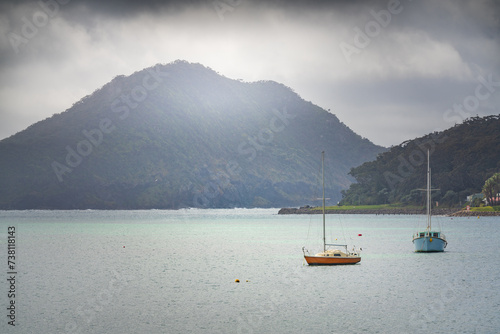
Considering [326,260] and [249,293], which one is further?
[326,260]

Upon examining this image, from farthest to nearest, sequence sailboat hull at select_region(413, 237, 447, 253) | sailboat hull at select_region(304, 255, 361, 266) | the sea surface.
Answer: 1. sailboat hull at select_region(413, 237, 447, 253)
2. sailboat hull at select_region(304, 255, 361, 266)
3. the sea surface

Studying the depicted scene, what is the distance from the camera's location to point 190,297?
167 feet

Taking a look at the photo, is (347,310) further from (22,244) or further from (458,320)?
(22,244)

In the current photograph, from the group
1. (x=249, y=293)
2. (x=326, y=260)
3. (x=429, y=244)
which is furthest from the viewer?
(x=429, y=244)

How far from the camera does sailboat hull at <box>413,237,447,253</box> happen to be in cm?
8719

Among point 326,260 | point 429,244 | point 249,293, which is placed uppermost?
point 429,244

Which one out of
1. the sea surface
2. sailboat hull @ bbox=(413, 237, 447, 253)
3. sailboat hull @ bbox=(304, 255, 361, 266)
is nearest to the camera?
the sea surface

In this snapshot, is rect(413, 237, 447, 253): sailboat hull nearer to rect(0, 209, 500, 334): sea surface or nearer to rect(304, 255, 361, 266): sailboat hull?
rect(0, 209, 500, 334): sea surface

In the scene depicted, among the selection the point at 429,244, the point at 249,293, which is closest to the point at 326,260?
the point at 249,293

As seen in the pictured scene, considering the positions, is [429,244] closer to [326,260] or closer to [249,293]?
[326,260]

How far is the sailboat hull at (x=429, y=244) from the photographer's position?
87.2 metres

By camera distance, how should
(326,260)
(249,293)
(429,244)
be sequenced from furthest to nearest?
(429,244) < (326,260) < (249,293)

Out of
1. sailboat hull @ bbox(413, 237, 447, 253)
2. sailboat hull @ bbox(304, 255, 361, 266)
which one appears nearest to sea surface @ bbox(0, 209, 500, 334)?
sailboat hull @ bbox(304, 255, 361, 266)

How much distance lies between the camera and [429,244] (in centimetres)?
8756
